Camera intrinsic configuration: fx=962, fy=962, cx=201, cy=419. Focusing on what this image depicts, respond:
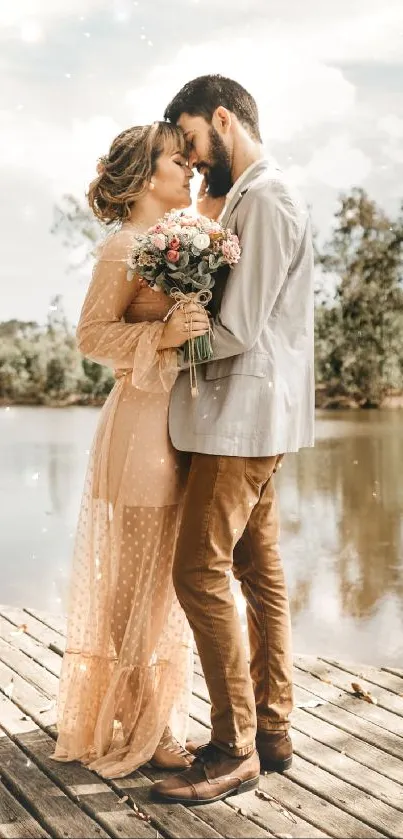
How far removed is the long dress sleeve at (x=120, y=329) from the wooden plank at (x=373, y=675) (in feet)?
4.55

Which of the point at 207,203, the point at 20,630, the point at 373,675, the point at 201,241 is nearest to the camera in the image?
the point at 201,241

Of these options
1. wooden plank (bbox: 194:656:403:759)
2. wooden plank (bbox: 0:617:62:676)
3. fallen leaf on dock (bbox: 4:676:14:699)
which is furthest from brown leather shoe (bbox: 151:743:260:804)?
wooden plank (bbox: 0:617:62:676)

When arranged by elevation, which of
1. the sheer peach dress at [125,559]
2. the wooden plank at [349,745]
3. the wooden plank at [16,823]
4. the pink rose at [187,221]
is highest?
the pink rose at [187,221]

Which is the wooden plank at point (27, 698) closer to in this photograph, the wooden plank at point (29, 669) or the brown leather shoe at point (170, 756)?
the wooden plank at point (29, 669)

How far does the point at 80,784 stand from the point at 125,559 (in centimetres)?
57

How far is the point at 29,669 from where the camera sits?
3.26m

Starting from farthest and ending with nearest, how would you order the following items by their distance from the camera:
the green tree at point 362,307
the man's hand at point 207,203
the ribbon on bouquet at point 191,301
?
the green tree at point 362,307
the man's hand at point 207,203
the ribbon on bouquet at point 191,301

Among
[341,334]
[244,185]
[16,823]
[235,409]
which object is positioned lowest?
[16,823]

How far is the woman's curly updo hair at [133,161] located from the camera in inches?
96.0

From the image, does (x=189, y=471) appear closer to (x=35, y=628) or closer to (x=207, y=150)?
(x=207, y=150)

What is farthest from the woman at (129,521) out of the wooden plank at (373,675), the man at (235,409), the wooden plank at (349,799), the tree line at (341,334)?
the tree line at (341,334)

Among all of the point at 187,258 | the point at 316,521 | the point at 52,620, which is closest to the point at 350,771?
the point at 187,258

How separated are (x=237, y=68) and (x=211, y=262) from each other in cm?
331

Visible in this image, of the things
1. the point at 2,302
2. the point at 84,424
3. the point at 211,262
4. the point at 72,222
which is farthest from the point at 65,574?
the point at 211,262
